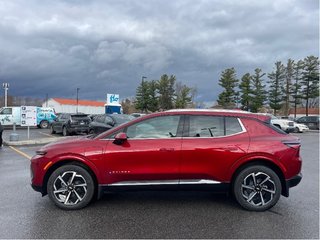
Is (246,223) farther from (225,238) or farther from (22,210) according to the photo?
(22,210)

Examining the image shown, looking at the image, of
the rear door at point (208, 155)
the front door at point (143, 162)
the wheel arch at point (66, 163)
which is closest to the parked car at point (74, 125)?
the wheel arch at point (66, 163)

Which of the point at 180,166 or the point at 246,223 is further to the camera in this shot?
the point at 180,166

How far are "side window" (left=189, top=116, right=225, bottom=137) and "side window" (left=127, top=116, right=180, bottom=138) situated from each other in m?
0.27

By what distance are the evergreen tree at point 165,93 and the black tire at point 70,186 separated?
48768mm

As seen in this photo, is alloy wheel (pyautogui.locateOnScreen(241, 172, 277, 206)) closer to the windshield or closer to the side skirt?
the side skirt

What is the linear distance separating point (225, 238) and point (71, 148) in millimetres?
2672

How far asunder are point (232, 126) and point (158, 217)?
1.91 meters

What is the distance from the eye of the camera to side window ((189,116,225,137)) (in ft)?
15.8

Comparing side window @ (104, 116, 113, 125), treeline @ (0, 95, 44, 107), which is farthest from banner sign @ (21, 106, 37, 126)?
treeline @ (0, 95, 44, 107)

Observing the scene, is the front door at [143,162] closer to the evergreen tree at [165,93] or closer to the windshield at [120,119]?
the windshield at [120,119]

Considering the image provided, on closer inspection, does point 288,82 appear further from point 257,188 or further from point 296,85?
point 257,188

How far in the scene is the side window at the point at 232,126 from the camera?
4.87 meters

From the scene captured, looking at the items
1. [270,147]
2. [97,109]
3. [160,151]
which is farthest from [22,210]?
[97,109]

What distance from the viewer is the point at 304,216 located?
452cm
